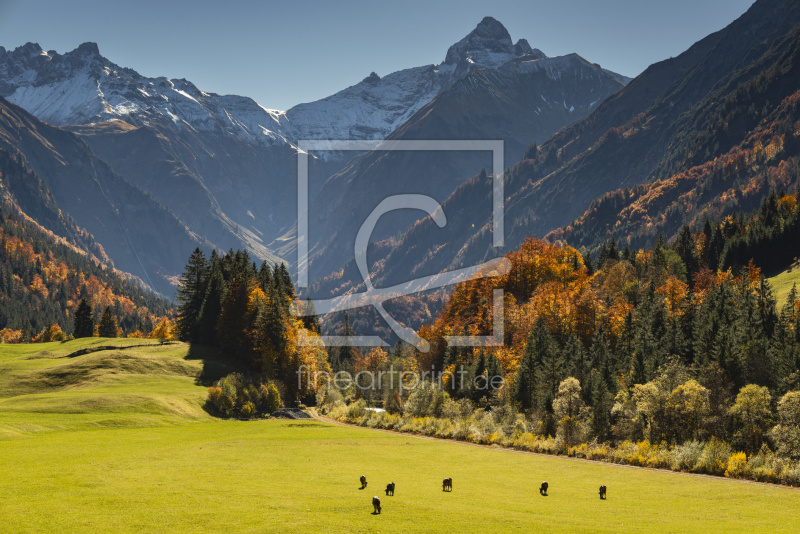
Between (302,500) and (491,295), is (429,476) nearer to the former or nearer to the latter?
(302,500)

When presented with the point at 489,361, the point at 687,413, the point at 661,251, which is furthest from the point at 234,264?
the point at 661,251

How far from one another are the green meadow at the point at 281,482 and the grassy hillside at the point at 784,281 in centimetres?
5892

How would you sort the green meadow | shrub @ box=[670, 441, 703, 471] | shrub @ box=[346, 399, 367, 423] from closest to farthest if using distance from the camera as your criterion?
the green meadow
shrub @ box=[670, 441, 703, 471]
shrub @ box=[346, 399, 367, 423]

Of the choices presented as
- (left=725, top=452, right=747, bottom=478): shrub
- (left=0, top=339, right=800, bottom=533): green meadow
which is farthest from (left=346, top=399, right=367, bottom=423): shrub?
(left=725, top=452, right=747, bottom=478): shrub

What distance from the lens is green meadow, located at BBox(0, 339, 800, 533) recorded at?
99.0ft

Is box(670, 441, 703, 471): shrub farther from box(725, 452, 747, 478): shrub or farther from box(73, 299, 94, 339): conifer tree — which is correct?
box(73, 299, 94, 339): conifer tree

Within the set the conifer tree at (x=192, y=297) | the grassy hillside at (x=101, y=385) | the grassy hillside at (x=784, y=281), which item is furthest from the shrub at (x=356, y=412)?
the grassy hillside at (x=784, y=281)

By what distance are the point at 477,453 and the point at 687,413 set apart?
22487 millimetres

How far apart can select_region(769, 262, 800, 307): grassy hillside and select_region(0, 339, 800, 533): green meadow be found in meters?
58.9

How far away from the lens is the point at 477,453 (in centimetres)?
6556

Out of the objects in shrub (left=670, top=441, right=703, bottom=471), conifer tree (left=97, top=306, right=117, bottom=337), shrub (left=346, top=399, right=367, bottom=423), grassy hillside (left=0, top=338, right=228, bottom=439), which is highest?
conifer tree (left=97, top=306, right=117, bottom=337)

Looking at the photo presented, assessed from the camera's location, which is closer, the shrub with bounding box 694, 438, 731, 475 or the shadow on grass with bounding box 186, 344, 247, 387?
the shrub with bounding box 694, 438, 731, 475

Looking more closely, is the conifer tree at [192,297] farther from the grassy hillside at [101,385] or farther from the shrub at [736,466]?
the shrub at [736,466]

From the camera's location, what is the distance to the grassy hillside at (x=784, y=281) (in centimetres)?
9794
